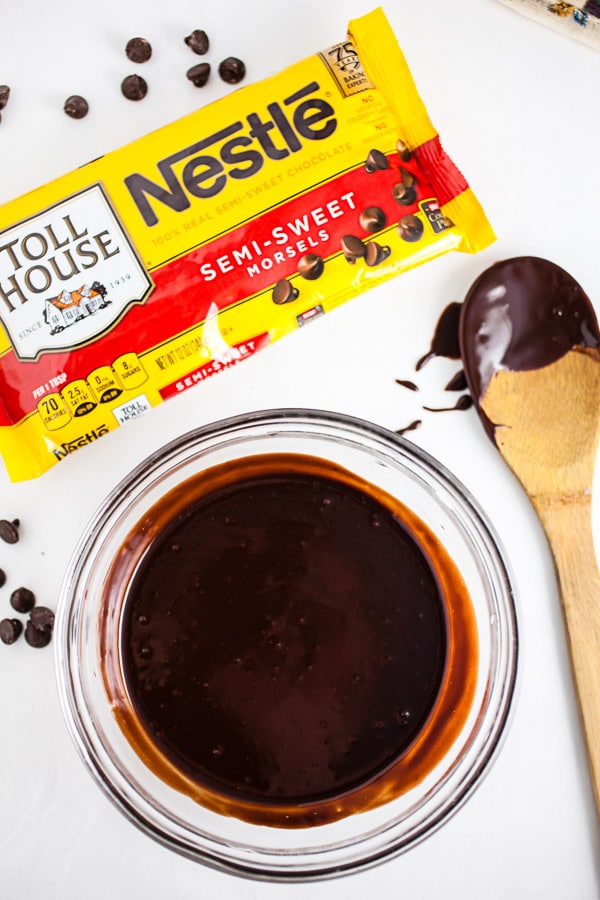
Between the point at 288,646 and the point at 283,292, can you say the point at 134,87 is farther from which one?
the point at 288,646

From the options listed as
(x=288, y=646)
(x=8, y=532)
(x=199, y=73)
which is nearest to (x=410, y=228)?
(x=199, y=73)

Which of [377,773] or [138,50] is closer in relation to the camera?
[377,773]

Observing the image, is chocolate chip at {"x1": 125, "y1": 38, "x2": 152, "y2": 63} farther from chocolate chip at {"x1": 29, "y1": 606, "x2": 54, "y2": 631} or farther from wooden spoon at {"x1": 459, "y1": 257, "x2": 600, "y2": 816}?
chocolate chip at {"x1": 29, "y1": 606, "x2": 54, "y2": 631}

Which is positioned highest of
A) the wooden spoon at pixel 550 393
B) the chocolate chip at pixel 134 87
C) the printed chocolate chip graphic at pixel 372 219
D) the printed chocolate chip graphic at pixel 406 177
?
the chocolate chip at pixel 134 87

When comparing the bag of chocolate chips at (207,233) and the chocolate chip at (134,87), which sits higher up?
the chocolate chip at (134,87)

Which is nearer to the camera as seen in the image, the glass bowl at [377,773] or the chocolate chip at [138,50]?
the glass bowl at [377,773]

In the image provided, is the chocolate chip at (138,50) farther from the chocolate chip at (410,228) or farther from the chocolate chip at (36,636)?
the chocolate chip at (36,636)

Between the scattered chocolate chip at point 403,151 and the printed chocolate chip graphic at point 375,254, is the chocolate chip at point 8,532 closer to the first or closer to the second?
the printed chocolate chip graphic at point 375,254

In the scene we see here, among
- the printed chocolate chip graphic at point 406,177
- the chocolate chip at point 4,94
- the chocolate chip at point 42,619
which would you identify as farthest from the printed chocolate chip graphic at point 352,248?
the chocolate chip at point 42,619
